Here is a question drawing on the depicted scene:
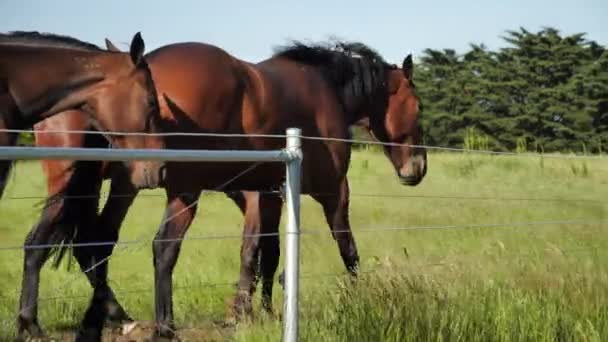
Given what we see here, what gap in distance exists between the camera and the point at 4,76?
5.32 meters

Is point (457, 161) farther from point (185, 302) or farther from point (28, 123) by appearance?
point (28, 123)

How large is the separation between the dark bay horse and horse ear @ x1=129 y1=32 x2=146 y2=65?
0.83 ft

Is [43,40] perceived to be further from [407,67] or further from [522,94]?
[522,94]

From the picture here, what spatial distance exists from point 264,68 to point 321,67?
87 centimetres

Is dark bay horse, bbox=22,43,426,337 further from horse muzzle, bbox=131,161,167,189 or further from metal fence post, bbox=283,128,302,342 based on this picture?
metal fence post, bbox=283,128,302,342

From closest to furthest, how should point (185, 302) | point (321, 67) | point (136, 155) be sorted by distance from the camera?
1. point (136, 155)
2. point (185, 302)
3. point (321, 67)

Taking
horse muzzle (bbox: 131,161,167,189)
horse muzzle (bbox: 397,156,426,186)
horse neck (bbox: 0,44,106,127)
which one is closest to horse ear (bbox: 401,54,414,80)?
horse muzzle (bbox: 397,156,426,186)

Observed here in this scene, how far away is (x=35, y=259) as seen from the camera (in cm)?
560

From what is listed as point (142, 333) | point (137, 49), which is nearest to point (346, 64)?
point (137, 49)

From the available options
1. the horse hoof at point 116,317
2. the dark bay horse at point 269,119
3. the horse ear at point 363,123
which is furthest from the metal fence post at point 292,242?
the horse ear at point 363,123

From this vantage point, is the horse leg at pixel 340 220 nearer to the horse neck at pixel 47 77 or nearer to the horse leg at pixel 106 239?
the horse leg at pixel 106 239

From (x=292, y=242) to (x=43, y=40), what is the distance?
270 cm

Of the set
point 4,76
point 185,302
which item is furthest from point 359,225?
point 4,76

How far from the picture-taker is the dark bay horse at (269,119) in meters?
5.62
